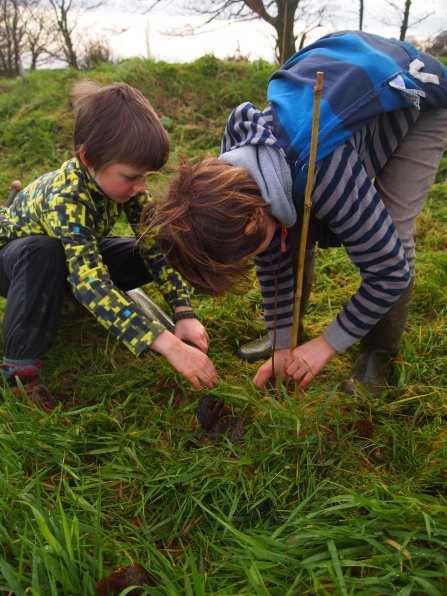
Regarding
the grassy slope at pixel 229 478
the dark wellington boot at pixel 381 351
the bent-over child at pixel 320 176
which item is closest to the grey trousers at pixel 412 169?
the bent-over child at pixel 320 176

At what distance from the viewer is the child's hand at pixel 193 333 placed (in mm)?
2127

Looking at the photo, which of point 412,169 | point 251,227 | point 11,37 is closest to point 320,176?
point 251,227

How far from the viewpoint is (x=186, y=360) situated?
176 centimetres

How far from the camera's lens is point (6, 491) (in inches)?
54.7

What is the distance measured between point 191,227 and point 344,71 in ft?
2.16

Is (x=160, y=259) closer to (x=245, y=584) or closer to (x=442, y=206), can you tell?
(x=245, y=584)

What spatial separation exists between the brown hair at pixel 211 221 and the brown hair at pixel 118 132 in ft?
1.48

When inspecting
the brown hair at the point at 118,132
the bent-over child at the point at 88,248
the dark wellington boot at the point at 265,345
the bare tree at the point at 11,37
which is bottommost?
the dark wellington boot at the point at 265,345

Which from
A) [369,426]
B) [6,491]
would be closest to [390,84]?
[369,426]

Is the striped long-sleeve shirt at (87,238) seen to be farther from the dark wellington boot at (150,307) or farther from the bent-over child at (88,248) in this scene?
the dark wellington boot at (150,307)

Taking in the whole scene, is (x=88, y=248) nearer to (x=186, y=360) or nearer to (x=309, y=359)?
(x=186, y=360)

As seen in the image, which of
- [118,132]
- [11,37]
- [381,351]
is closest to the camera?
[118,132]

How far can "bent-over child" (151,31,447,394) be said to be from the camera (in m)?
1.43

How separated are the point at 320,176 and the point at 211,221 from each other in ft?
1.13
